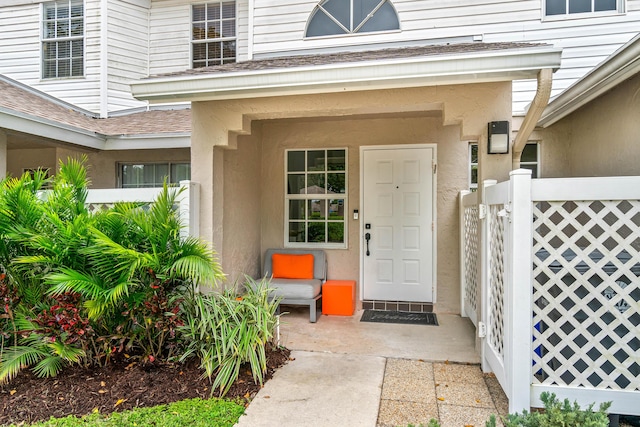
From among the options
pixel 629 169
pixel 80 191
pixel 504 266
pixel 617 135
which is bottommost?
pixel 504 266

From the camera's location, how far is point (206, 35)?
8062mm

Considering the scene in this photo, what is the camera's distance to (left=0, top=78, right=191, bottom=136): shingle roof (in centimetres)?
605

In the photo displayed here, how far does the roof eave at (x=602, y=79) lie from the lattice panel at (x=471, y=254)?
1.57 meters

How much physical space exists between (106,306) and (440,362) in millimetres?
3013

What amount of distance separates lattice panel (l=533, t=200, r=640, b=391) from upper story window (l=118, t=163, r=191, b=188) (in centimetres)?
599

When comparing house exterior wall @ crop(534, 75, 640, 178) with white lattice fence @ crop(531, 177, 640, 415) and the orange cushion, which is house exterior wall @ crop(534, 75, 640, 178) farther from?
the orange cushion

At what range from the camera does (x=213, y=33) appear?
26.3 feet

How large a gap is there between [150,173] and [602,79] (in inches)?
267

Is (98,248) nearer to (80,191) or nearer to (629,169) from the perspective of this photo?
(80,191)

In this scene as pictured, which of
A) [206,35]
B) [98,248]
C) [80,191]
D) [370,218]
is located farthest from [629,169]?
[206,35]

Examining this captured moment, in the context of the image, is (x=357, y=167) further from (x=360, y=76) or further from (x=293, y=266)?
(x=360, y=76)

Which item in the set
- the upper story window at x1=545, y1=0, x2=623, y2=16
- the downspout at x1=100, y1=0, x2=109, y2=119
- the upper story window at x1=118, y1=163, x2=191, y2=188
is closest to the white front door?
the upper story window at x1=545, y1=0, x2=623, y2=16

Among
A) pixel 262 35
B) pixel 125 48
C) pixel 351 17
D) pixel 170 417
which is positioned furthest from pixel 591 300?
pixel 125 48

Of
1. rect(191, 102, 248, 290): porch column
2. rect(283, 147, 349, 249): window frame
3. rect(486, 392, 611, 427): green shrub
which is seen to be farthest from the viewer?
rect(283, 147, 349, 249): window frame
